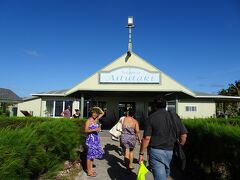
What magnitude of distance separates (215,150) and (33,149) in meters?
3.53

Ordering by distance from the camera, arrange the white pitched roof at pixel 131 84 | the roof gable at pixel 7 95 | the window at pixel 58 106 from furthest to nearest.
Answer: the roof gable at pixel 7 95 < the window at pixel 58 106 < the white pitched roof at pixel 131 84

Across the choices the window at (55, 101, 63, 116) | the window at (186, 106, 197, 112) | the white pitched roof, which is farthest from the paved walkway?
the window at (55, 101, 63, 116)

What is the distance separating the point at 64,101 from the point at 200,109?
39.5 feet

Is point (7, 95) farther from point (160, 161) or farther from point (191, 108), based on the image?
point (160, 161)

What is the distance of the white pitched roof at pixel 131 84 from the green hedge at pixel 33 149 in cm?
1065

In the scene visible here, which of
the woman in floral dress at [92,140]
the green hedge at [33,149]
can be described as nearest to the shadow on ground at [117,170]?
the woman in floral dress at [92,140]

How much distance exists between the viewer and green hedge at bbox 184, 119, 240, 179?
551 cm

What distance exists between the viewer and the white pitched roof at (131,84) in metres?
19.7

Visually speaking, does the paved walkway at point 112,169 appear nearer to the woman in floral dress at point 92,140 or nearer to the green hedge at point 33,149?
the woman in floral dress at point 92,140

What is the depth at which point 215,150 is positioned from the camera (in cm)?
643

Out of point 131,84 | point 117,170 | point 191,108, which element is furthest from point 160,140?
point 191,108

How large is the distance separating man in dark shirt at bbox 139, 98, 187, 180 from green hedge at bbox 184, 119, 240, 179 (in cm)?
94

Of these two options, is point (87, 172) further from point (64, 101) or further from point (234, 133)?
point (64, 101)

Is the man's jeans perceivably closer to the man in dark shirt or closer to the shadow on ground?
the man in dark shirt
